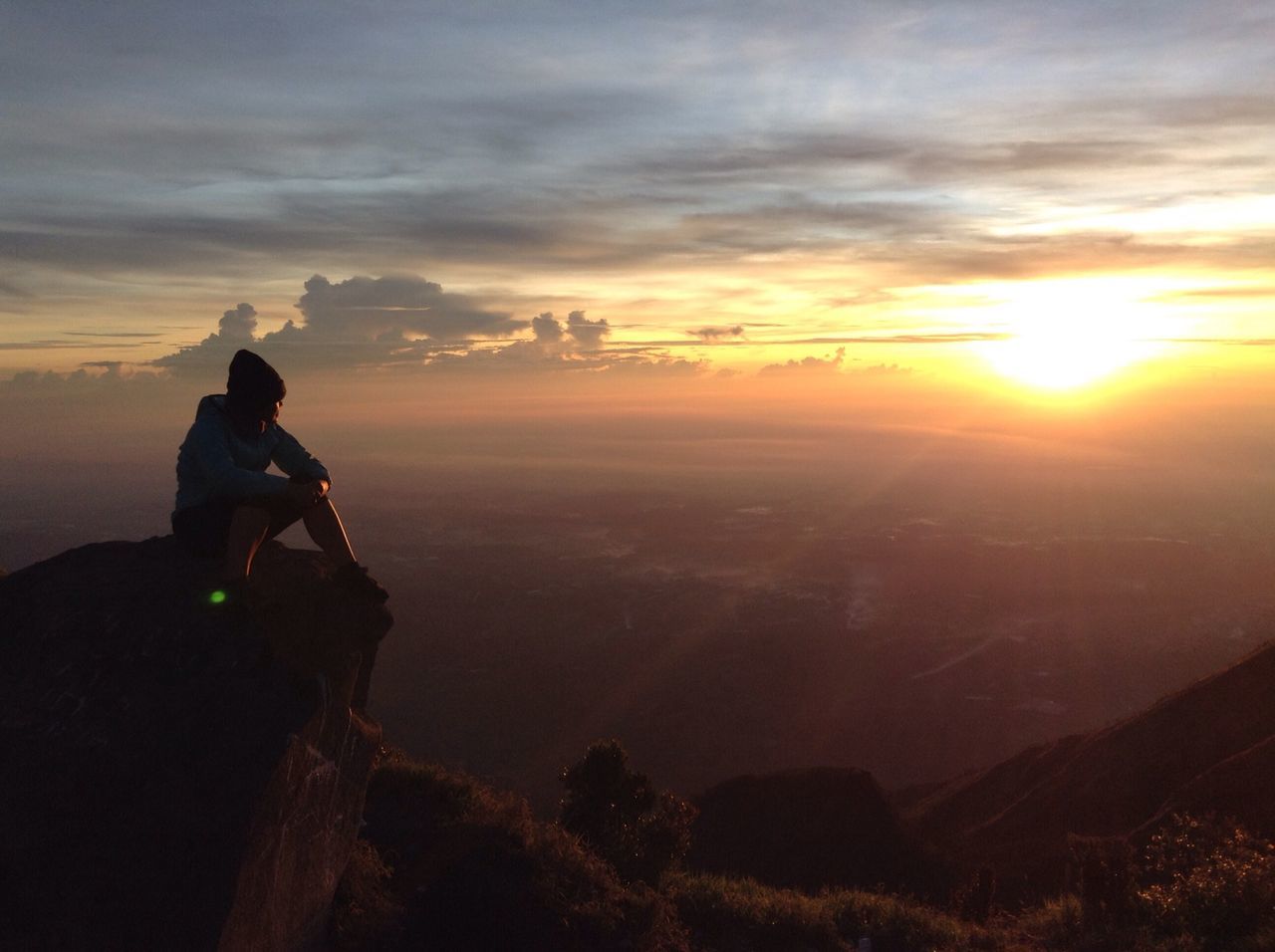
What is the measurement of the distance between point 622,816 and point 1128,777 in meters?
20.1

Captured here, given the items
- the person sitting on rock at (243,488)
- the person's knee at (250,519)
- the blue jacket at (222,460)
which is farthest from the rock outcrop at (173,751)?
the blue jacket at (222,460)

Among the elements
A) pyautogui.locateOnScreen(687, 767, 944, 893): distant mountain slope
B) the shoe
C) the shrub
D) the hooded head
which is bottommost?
pyautogui.locateOnScreen(687, 767, 944, 893): distant mountain slope

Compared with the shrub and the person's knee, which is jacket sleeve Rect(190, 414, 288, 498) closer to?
the person's knee

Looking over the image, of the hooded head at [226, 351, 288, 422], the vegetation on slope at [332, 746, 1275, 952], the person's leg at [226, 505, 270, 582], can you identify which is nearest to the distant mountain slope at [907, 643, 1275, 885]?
the vegetation on slope at [332, 746, 1275, 952]

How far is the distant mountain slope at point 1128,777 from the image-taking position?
840 inches

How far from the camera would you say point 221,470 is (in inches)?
248

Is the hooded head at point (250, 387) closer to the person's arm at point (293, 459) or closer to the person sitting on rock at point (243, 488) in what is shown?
the person sitting on rock at point (243, 488)

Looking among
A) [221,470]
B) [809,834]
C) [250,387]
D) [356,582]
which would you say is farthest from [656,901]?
[809,834]

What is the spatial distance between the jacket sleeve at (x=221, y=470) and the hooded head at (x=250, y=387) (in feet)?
0.71

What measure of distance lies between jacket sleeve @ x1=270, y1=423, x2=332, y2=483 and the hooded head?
45 cm

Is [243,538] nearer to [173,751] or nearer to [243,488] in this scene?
[243,488]

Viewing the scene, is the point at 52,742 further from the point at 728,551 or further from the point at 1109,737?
the point at 728,551

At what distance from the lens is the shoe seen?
6.94 meters

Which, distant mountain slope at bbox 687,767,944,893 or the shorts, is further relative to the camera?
distant mountain slope at bbox 687,767,944,893
